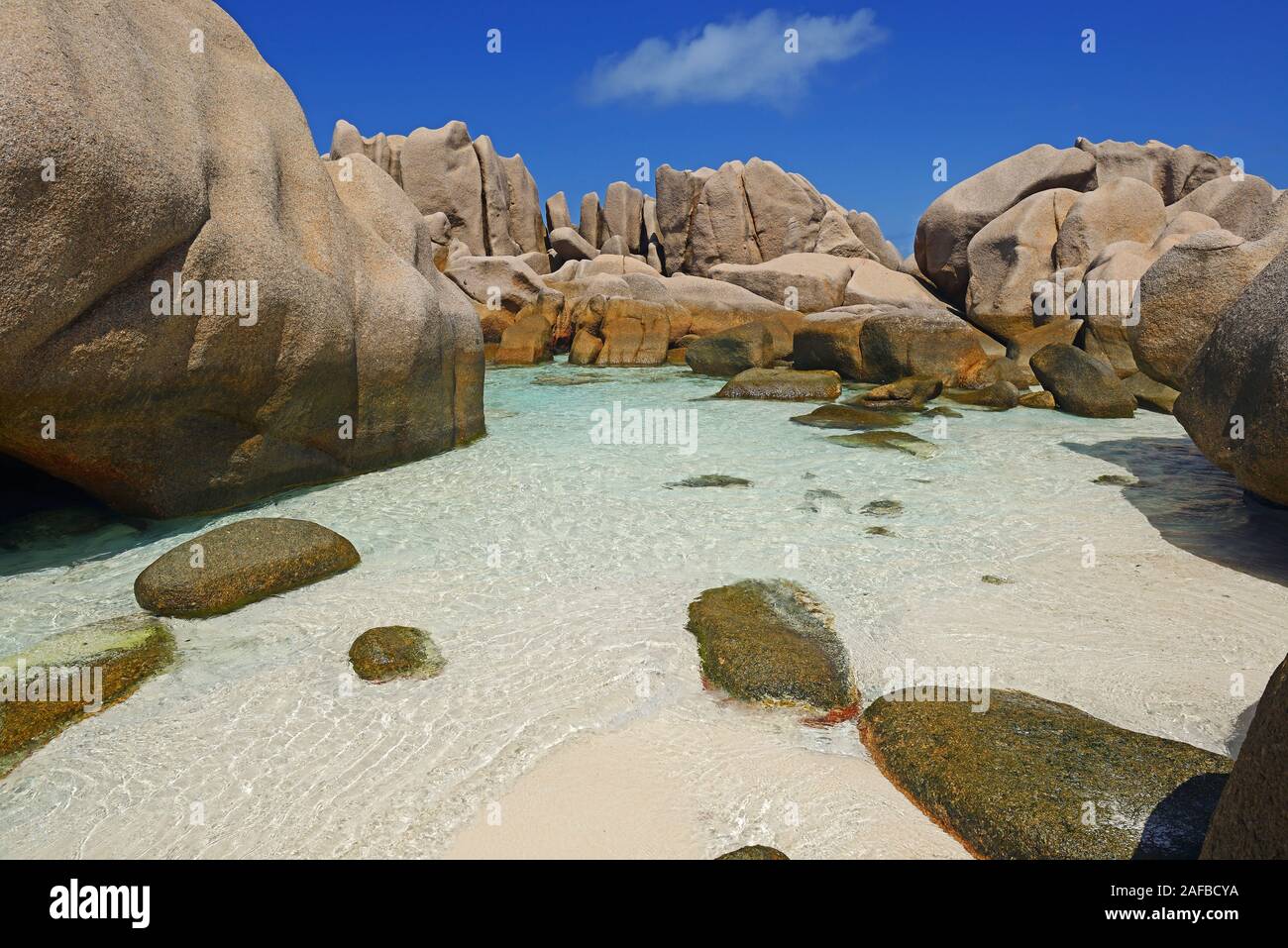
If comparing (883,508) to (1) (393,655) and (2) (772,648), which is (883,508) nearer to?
(2) (772,648)

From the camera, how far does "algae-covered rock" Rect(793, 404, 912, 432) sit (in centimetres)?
1098

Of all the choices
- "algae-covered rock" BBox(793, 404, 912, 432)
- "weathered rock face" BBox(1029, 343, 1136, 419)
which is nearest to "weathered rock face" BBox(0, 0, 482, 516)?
"algae-covered rock" BBox(793, 404, 912, 432)

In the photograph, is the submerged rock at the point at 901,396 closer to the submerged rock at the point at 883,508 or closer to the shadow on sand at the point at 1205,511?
the shadow on sand at the point at 1205,511

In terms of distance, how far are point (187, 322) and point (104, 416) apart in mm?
Answer: 823

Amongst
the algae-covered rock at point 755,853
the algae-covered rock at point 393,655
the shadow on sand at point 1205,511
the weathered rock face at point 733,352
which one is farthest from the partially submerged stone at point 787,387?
the algae-covered rock at point 755,853

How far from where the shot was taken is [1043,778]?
2922 mm

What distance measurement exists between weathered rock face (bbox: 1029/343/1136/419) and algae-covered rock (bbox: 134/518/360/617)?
1078cm

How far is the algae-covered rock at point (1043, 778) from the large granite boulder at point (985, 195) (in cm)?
2138

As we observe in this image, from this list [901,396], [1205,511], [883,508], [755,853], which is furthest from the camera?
[901,396]

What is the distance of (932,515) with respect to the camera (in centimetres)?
664

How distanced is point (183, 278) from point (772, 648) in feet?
15.3

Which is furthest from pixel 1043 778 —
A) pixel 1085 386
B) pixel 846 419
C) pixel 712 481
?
pixel 1085 386
